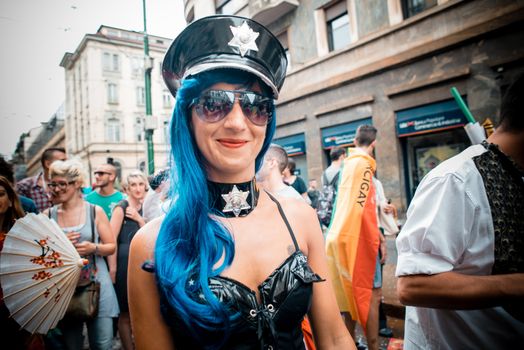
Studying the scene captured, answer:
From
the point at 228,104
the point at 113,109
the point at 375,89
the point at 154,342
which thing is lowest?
the point at 154,342

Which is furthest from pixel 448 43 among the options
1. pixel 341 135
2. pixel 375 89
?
pixel 341 135

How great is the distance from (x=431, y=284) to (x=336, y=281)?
1.99 meters

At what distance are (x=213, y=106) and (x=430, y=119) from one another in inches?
352

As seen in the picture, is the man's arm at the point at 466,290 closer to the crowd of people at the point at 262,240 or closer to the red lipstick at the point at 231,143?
the crowd of people at the point at 262,240

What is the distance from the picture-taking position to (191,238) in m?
1.18

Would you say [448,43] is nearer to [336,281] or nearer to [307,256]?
[336,281]

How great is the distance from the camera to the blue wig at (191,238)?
3.40ft

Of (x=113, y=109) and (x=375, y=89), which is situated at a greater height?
(x=113, y=109)

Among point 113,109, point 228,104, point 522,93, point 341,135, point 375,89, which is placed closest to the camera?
point 228,104

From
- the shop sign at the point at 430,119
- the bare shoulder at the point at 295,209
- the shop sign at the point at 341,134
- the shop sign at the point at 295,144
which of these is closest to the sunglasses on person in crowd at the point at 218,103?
the bare shoulder at the point at 295,209

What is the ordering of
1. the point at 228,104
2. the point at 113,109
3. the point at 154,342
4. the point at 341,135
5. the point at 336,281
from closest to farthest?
the point at 154,342 → the point at 228,104 → the point at 336,281 → the point at 341,135 → the point at 113,109

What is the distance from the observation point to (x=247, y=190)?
1.35 metres

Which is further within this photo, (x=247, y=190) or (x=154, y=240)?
(x=247, y=190)

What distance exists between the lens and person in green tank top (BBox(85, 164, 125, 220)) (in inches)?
167
